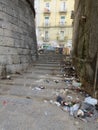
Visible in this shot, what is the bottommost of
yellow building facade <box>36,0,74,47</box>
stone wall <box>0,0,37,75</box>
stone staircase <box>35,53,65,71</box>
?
stone staircase <box>35,53,65,71</box>

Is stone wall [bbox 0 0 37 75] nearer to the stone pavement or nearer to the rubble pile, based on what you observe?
the stone pavement

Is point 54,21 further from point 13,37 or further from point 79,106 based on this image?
point 79,106

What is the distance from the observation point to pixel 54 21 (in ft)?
80.6

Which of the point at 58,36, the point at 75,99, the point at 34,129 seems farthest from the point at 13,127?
the point at 58,36

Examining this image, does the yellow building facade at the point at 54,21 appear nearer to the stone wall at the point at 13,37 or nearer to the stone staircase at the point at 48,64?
the stone staircase at the point at 48,64

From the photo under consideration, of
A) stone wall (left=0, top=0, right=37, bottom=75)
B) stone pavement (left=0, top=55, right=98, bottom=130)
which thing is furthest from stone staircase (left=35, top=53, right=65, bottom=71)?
stone pavement (left=0, top=55, right=98, bottom=130)

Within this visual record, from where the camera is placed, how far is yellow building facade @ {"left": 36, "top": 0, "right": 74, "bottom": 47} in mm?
24156

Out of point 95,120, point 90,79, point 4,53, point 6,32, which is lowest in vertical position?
point 95,120

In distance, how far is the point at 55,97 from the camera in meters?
3.38

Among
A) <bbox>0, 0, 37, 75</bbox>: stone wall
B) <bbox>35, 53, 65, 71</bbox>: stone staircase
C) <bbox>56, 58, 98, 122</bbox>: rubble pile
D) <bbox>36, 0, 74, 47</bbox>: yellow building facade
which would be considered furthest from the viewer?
<bbox>36, 0, 74, 47</bbox>: yellow building facade

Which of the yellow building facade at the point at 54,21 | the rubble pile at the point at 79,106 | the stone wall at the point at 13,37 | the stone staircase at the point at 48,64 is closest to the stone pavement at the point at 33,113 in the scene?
the rubble pile at the point at 79,106

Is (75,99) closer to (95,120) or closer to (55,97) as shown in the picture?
(55,97)

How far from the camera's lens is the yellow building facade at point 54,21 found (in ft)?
79.3

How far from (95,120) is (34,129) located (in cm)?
95
